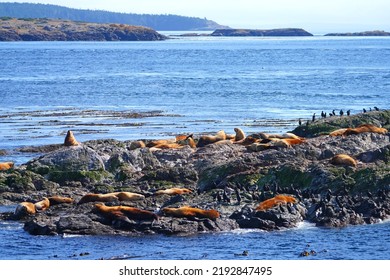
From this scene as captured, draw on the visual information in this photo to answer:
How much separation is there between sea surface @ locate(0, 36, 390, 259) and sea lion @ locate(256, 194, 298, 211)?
3.06 ft

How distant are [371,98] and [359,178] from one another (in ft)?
111

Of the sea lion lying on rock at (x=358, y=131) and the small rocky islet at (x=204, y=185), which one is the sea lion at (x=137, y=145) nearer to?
the small rocky islet at (x=204, y=185)

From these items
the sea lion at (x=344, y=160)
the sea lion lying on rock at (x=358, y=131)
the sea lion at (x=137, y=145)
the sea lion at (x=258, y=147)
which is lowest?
the sea lion at (x=137, y=145)

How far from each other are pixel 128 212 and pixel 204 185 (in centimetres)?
448

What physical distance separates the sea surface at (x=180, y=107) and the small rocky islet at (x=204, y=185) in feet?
1.87

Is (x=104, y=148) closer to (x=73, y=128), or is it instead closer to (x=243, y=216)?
(x=243, y=216)

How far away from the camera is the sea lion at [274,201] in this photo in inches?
841

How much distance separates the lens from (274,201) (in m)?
21.6

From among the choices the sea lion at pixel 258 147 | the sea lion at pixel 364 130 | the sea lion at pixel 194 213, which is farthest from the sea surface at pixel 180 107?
the sea lion at pixel 364 130

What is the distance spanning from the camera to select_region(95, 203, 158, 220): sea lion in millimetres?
20875

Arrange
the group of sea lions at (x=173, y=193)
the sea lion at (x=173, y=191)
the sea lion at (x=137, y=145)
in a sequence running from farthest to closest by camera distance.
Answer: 1. the sea lion at (x=137, y=145)
2. the sea lion at (x=173, y=191)
3. the group of sea lions at (x=173, y=193)

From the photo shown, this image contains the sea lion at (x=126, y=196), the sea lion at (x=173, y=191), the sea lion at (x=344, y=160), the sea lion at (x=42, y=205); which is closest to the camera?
the sea lion at (x=42, y=205)
